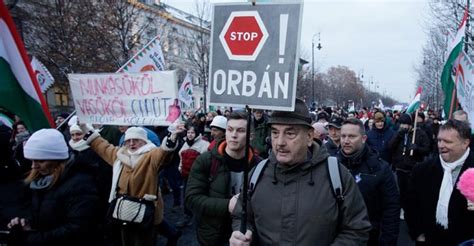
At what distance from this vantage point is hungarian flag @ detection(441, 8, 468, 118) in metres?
5.88

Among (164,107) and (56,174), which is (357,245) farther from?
(164,107)

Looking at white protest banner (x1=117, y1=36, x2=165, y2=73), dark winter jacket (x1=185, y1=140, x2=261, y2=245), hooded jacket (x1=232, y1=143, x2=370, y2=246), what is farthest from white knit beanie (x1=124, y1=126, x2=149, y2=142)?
hooded jacket (x1=232, y1=143, x2=370, y2=246)

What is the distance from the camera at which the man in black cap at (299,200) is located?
2.18 metres

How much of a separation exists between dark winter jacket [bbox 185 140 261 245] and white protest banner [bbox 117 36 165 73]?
288 cm

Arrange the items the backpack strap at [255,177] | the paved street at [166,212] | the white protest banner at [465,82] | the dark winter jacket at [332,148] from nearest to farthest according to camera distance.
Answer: the backpack strap at [255,177], the paved street at [166,212], the dark winter jacket at [332,148], the white protest banner at [465,82]

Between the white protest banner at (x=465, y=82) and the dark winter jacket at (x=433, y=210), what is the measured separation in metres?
2.19

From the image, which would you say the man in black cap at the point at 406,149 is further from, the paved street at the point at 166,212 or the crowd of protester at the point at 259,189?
the crowd of protester at the point at 259,189

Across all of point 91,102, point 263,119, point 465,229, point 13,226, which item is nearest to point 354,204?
point 465,229

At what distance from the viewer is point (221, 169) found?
11.1 ft

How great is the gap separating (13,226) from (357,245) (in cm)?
258

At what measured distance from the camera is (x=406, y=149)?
7039 millimetres

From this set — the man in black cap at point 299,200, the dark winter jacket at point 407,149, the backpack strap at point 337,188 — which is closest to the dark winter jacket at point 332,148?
the dark winter jacket at point 407,149

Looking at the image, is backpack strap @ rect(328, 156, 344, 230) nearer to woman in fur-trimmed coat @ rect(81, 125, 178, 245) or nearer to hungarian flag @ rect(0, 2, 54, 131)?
woman in fur-trimmed coat @ rect(81, 125, 178, 245)

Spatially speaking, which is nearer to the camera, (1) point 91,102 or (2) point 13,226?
(2) point 13,226
